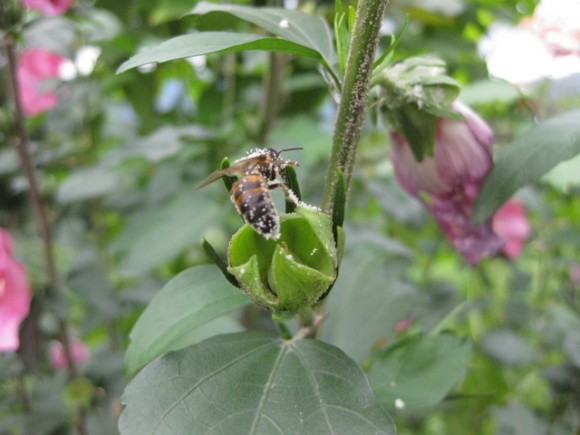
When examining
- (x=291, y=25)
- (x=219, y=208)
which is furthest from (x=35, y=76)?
(x=291, y=25)

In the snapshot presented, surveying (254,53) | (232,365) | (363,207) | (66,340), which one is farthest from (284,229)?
(363,207)

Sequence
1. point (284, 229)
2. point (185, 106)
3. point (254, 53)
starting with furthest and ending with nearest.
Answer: point (185, 106) → point (254, 53) → point (284, 229)

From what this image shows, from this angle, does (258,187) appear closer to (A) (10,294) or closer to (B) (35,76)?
(A) (10,294)

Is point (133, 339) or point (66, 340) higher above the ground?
point (133, 339)

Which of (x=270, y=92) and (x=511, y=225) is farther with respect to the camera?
(x=511, y=225)

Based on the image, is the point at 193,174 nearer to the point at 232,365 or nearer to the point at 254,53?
the point at 254,53

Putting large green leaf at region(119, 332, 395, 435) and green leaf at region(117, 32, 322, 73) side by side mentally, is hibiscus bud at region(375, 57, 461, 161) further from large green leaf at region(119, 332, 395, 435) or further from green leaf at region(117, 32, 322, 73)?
large green leaf at region(119, 332, 395, 435)

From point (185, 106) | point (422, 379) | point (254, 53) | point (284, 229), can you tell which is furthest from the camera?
point (185, 106)
